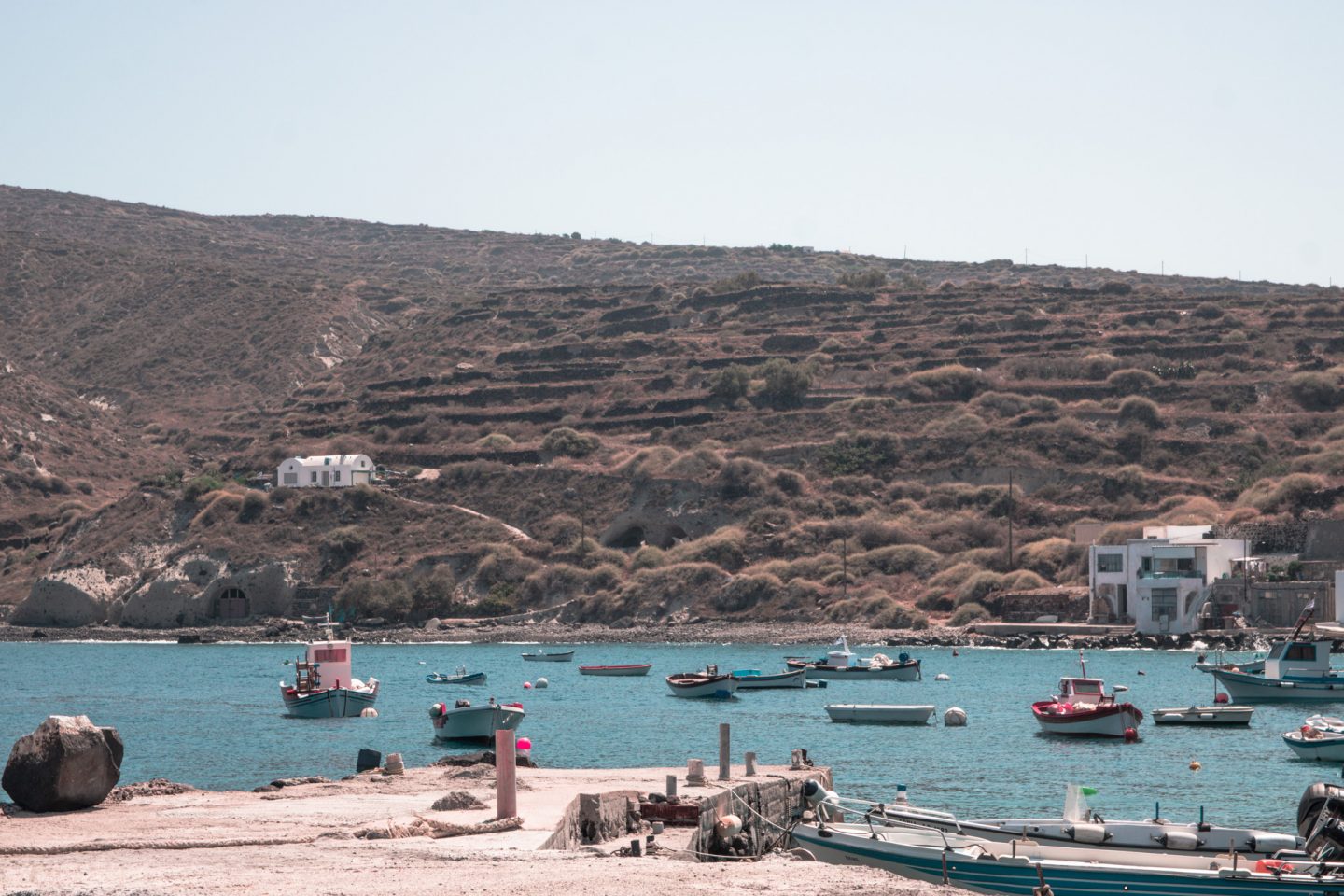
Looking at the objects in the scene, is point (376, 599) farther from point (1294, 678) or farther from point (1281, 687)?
point (1294, 678)

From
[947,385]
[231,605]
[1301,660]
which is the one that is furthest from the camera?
[947,385]

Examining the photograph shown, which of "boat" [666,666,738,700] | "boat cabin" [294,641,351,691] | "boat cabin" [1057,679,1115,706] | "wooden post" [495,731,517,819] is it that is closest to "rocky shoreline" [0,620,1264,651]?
"boat" [666,666,738,700]

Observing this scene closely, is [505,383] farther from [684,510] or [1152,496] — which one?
[1152,496]

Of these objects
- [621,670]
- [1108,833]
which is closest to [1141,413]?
[621,670]

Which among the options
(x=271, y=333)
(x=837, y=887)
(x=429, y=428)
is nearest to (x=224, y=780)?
(x=837, y=887)

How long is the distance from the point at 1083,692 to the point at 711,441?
2638 inches

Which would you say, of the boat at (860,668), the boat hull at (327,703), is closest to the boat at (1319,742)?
the boat at (860,668)

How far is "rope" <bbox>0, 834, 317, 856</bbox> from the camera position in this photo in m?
16.8

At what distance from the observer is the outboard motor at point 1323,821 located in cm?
1848

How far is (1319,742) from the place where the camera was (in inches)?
1447

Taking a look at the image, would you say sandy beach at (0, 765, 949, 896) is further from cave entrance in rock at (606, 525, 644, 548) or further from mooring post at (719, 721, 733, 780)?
cave entrance in rock at (606, 525, 644, 548)

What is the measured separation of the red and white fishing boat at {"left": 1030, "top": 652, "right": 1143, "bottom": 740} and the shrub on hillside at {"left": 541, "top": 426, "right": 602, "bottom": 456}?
70.8 m

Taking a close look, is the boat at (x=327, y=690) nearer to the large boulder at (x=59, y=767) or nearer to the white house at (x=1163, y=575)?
the large boulder at (x=59, y=767)

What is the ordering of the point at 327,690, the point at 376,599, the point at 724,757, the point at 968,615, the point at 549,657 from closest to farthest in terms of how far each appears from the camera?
the point at 724,757 → the point at 327,690 → the point at 549,657 → the point at 968,615 → the point at 376,599
